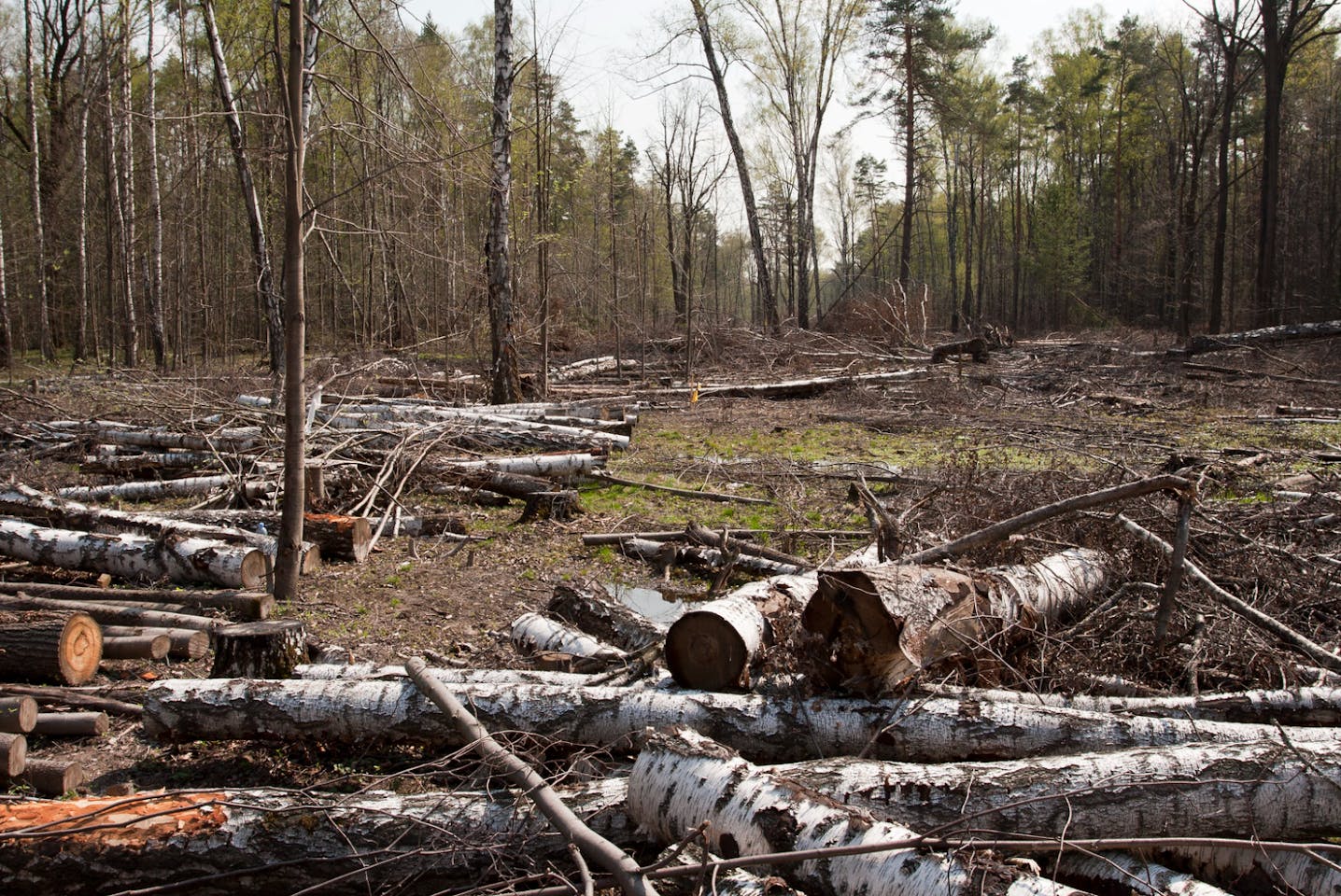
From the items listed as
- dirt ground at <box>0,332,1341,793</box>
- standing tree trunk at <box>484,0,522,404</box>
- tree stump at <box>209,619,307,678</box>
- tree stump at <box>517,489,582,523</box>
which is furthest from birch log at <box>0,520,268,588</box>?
standing tree trunk at <box>484,0,522,404</box>

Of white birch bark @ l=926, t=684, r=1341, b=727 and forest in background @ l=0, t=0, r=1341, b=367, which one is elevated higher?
forest in background @ l=0, t=0, r=1341, b=367

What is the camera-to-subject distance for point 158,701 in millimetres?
3326

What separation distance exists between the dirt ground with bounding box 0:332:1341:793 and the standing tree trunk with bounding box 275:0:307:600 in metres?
0.83

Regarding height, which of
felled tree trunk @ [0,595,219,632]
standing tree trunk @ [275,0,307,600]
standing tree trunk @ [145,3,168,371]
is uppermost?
standing tree trunk @ [145,3,168,371]

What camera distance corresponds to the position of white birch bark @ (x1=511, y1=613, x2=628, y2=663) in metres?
4.10

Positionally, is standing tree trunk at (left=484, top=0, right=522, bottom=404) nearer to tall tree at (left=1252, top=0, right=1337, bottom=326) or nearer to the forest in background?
the forest in background

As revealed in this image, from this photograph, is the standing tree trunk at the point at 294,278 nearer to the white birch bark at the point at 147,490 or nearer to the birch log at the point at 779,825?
the birch log at the point at 779,825

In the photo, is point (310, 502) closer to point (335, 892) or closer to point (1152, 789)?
point (335, 892)

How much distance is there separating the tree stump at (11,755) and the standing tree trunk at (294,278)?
178 cm

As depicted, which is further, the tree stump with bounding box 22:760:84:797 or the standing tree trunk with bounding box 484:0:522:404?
the standing tree trunk with bounding box 484:0:522:404

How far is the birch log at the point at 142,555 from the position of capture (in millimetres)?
5504

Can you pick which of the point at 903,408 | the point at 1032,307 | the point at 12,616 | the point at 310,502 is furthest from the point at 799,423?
the point at 1032,307

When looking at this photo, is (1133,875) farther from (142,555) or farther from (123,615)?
(142,555)

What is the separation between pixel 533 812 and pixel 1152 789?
1.88m
